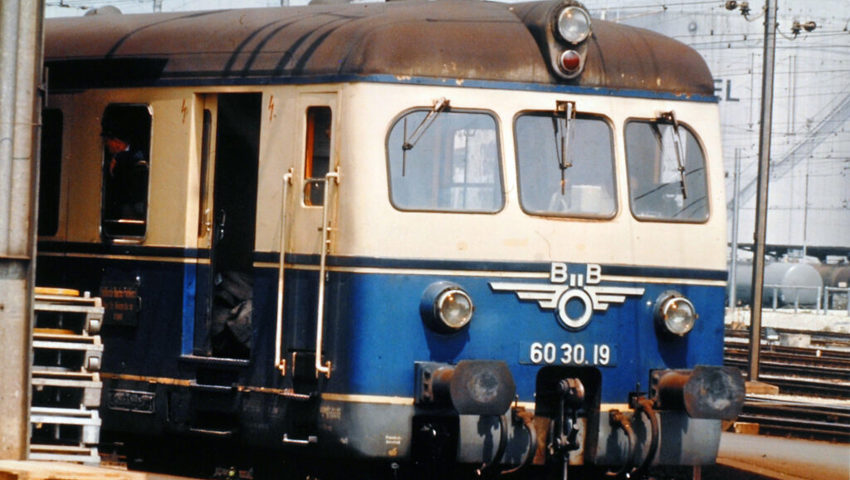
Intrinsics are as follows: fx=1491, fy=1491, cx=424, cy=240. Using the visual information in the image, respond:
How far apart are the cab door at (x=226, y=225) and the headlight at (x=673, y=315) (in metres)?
2.61

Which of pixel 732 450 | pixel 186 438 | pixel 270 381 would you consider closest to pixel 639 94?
pixel 270 381

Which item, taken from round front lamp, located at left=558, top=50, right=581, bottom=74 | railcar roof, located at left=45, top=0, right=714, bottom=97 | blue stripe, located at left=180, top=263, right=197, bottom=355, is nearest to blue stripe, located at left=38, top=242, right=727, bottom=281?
blue stripe, located at left=180, top=263, right=197, bottom=355

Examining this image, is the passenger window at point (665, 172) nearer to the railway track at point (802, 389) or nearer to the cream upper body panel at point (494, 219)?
the cream upper body panel at point (494, 219)

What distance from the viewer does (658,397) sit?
9297 millimetres

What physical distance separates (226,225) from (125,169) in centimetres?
88

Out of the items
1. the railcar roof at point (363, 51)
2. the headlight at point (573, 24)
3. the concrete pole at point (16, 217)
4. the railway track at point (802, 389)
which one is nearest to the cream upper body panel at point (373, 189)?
the railcar roof at point (363, 51)

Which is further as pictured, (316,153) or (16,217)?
(316,153)

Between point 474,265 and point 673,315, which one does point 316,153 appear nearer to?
point 474,265

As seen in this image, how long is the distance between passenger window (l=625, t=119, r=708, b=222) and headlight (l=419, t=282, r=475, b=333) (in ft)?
4.56

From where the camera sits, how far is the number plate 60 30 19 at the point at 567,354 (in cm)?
901

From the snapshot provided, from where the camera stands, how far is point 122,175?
33.2 feet

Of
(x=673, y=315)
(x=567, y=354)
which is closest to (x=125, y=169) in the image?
(x=567, y=354)

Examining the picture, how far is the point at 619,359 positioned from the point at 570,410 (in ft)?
1.45

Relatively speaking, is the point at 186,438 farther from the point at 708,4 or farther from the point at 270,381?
the point at 708,4
